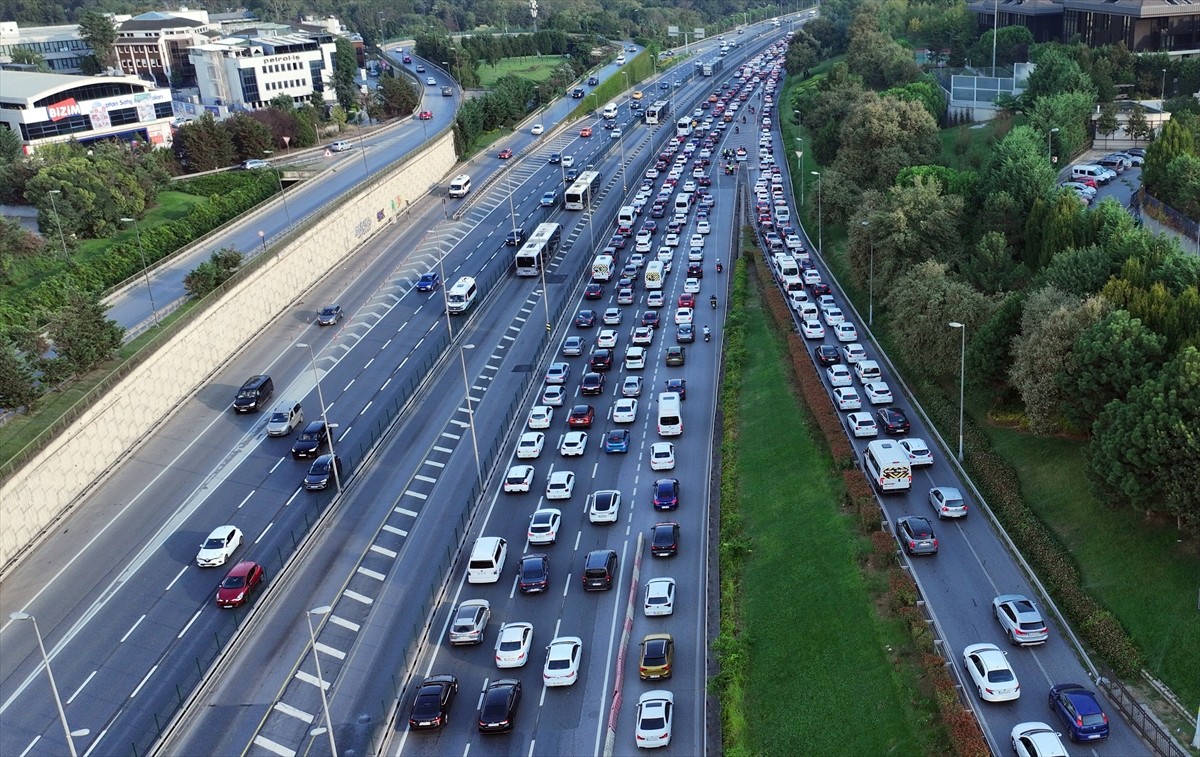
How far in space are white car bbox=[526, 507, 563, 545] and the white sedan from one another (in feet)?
37.9

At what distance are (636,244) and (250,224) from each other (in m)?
34.6

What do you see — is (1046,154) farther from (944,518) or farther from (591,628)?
(591,628)

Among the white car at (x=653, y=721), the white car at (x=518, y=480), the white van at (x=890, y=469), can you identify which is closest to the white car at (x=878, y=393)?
the white van at (x=890, y=469)

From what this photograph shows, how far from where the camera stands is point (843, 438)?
56875 mm

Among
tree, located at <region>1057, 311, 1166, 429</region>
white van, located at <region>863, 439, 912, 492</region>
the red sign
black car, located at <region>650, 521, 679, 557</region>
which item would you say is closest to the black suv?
black car, located at <region>650, 521, 679, 557</region>

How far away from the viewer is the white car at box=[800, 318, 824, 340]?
7400 centimetres

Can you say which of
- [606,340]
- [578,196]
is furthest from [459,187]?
[606,340]

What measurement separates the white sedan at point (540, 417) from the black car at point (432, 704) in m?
24.6

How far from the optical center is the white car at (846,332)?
72062 millimetres

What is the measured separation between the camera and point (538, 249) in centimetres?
9312

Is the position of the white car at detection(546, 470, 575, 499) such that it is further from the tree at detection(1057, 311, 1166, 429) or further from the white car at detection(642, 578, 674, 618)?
the tree at detection(1057, 311, 1166, 429)

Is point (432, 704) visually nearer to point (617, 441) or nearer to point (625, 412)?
point (617, 441)

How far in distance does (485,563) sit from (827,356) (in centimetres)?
2976

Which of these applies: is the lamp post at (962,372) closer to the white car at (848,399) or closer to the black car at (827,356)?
the white car at (848,399)
